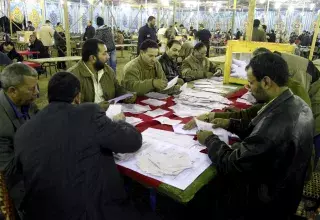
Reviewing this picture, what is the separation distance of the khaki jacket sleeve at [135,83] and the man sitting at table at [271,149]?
1.25 m

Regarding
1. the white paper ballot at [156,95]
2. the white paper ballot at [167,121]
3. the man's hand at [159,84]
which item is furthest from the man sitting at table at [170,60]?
the white paper ballot at [167,121]

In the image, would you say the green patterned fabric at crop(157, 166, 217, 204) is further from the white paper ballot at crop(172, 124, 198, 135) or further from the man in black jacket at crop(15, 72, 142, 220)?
the white paper ballot at crop(172, 124, 198, 135)

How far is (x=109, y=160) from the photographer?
1.41 m

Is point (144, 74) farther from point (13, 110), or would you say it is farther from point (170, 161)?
point (170, 161)

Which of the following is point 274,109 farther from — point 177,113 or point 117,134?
point 177,113

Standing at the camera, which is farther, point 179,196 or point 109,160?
point 109,160

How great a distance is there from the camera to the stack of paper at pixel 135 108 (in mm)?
2504

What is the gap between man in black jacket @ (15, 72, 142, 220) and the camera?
1249 millimetres

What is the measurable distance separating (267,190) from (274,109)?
486 mm

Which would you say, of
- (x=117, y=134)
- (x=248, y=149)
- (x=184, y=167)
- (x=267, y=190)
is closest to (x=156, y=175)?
(x=184, y=167)

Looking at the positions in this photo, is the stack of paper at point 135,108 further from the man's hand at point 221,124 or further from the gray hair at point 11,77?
the gray hair at point 11,77

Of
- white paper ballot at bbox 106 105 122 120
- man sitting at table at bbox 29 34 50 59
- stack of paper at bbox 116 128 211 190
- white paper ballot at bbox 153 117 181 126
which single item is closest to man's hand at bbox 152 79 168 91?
white paper ballot at bbox 153 117 181 126

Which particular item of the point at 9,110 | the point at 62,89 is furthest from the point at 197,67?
the point at 62,89

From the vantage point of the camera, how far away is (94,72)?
2.81 meters
